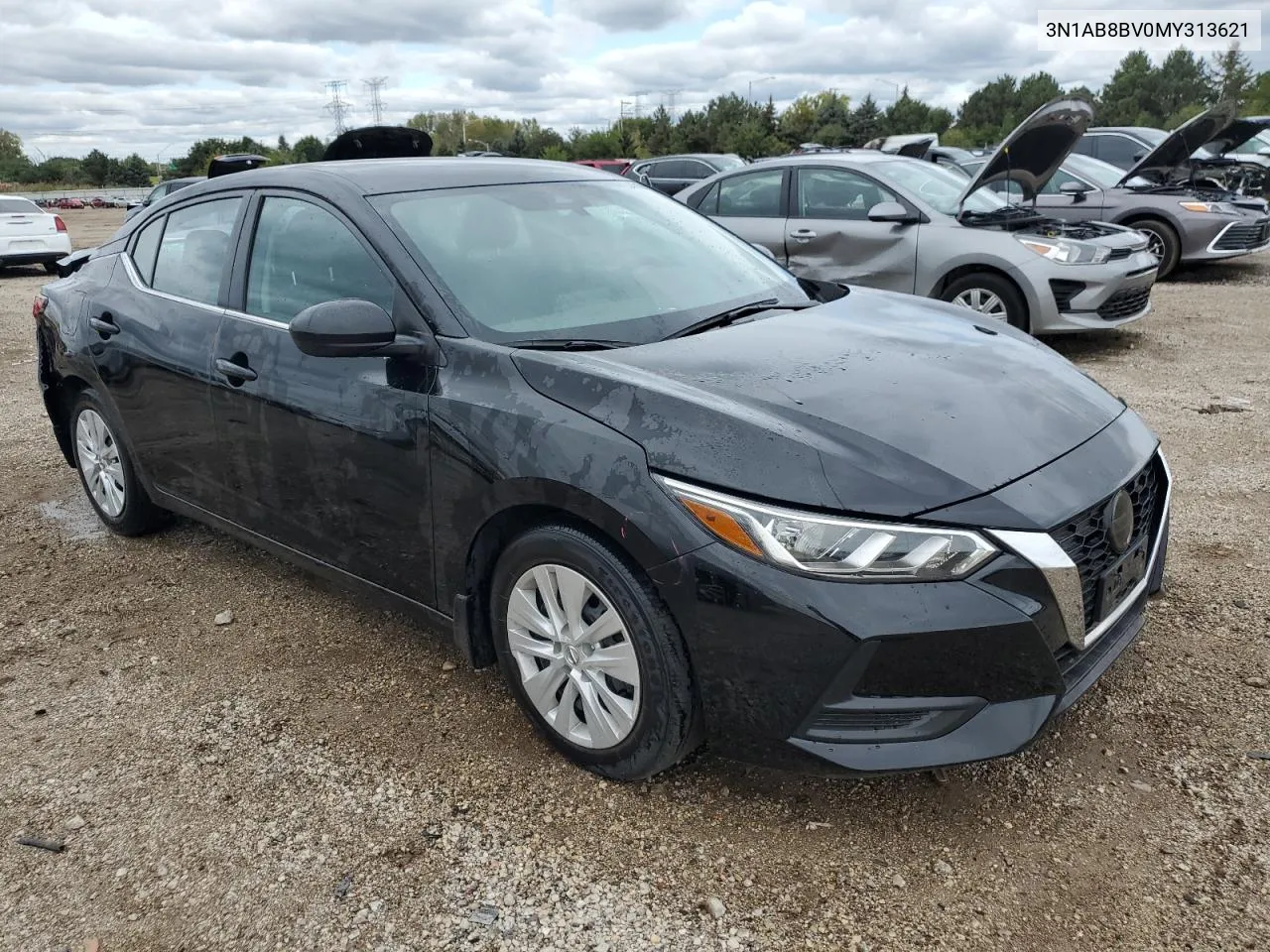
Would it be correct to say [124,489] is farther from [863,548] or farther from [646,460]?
[863,548]

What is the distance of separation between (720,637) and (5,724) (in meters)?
2.36

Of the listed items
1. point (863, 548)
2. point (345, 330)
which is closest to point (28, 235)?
point (345, 330)

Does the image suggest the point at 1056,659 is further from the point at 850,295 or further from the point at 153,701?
the point at 153,701

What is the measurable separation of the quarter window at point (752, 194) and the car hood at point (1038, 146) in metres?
1.56

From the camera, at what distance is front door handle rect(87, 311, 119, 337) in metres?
4.00

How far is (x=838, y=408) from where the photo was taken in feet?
7.81

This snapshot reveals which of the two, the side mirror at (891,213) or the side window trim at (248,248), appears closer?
the side window trim at (248,248)

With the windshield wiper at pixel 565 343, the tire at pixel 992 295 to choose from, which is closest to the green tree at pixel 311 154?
the windshield wiper at pixel 565 343

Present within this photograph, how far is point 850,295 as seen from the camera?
11.6 ft

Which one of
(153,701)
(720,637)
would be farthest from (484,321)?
(153,701)

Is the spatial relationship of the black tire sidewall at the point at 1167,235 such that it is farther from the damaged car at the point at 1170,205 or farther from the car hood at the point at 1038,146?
the car hood at the point at 1038,146

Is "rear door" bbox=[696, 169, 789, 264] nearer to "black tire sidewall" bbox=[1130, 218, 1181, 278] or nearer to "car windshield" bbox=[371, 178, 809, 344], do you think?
"car windshield" bbox=[371, 178, 809, 344]

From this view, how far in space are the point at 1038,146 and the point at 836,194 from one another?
5.07ft

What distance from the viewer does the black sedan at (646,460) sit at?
2146 millimetres
